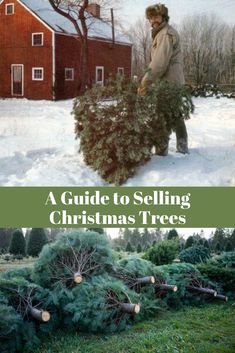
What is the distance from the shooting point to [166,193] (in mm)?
3238

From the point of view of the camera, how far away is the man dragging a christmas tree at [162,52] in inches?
122

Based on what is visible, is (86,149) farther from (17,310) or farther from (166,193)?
(17,310)

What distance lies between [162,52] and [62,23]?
0.57 metres

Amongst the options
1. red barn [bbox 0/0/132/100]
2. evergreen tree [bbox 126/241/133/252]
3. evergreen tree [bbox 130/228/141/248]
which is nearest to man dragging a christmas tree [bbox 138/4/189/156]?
red barn [bbox 0/0/132/100]

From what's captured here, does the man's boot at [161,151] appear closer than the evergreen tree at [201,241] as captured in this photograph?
Yes

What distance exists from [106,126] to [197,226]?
2.80ft

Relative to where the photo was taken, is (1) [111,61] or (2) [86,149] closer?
(1) [111,61]

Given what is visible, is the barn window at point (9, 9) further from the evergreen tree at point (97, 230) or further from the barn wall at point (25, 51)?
the evergreen tree at point (97, 230)

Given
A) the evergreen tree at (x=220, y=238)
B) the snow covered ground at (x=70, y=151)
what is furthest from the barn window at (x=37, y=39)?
the evergreen tree at (x=220, y=238)

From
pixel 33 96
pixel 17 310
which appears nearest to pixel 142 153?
pixel 33 96

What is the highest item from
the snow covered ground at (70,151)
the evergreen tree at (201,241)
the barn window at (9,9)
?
the barn window at (9,9)

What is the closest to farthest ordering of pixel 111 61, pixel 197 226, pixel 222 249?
pixel 111 61 < pixel 197 226 < pixel 222 249

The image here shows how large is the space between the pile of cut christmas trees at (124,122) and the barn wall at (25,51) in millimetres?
249

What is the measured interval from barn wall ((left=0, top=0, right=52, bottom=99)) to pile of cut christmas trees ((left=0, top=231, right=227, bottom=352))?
3.67 feet
